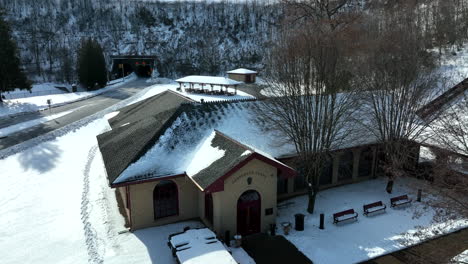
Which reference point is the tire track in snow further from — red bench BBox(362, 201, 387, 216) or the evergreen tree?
the evergreen tree

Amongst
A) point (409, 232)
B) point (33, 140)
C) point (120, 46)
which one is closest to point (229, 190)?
point (409, 232)

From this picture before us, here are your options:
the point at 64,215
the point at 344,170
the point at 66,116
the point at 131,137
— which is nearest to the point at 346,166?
the point at 344,170

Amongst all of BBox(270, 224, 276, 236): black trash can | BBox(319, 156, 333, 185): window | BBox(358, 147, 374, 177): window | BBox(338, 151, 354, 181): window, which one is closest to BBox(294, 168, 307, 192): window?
BBox(319, 156, 333, 185): window

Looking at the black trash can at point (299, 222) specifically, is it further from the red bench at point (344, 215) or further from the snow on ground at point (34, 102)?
the snow on ground at point (34, 102)

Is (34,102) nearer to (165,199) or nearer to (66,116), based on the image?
(66,116)

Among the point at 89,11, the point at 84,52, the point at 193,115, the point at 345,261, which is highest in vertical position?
the point at 89,11

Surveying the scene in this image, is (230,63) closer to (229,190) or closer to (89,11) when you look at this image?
(89,11)

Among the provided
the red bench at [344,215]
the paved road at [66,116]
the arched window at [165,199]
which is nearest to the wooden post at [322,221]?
the red bench at [344,215]
